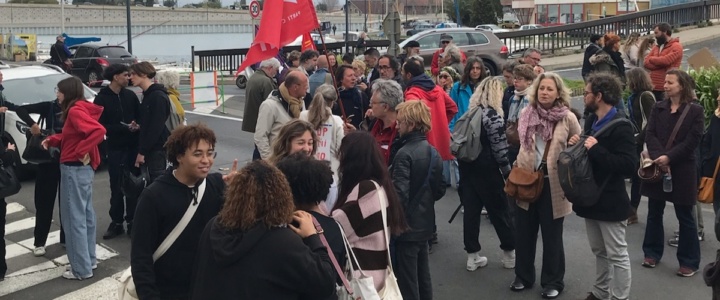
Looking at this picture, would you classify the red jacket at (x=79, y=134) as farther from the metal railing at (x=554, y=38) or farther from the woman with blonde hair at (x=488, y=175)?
the metal railing at (x=554, y=38)

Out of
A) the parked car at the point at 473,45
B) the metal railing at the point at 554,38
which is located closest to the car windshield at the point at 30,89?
the parked car at the point at 473,45

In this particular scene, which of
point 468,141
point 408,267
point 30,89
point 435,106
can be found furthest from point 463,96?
point 30,89

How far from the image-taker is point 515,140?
7.31 meters

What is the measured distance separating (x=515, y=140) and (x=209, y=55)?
26.4 metres

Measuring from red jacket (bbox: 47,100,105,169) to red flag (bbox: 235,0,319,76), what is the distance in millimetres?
1745

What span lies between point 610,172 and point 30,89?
10.0 m

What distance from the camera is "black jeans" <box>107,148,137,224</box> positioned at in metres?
8.57

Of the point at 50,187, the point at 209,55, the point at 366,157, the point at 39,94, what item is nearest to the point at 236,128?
the point at 39,94

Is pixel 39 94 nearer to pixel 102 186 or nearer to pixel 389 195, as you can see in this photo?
pixel 102 186

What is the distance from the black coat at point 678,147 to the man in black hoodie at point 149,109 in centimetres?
450

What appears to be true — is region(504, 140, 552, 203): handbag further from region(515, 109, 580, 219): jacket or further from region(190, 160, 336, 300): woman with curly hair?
region(190, 160, 336, 300): woman with curly hair

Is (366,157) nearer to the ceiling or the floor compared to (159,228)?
nearer to the ceiling

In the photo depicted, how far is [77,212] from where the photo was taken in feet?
24.2

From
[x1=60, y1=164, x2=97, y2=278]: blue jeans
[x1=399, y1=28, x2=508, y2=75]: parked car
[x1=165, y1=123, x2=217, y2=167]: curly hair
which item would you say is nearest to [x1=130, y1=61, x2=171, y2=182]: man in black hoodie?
[x1=60, y1=164, x2=97, y2=278]: blue jeans
